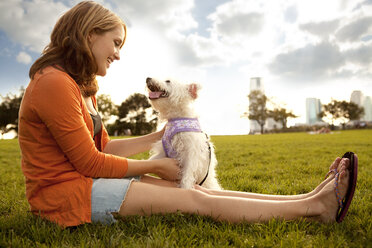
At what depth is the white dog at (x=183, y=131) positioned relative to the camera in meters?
3.11

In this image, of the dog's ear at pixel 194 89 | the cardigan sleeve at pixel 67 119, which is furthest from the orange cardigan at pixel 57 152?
the dog's ear at pixel 194 89

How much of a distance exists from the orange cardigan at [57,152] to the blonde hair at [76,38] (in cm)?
17

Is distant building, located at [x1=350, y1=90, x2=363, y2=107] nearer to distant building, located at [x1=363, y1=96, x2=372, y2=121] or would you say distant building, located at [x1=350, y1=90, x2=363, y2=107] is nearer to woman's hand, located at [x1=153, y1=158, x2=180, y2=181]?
distant building, located at [x1=363, y1=96, x2=372, y2=121]

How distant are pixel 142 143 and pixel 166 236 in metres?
1.48

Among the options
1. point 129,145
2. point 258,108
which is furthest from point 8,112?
point 258,108

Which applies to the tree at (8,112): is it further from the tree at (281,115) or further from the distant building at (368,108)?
the distant building at (368,108)

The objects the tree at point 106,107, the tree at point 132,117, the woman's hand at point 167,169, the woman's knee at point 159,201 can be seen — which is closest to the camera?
the woman's knee at point 159,201

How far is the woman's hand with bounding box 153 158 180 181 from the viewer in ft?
8.65

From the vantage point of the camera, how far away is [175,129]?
125 inches

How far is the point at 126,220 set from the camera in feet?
7.82

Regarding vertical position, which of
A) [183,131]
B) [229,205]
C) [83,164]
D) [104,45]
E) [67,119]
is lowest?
[229,205]

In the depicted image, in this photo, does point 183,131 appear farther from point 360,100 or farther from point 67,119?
point 360,100

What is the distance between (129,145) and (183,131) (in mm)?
717

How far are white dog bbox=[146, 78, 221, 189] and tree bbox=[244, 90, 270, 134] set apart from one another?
7094 cm
